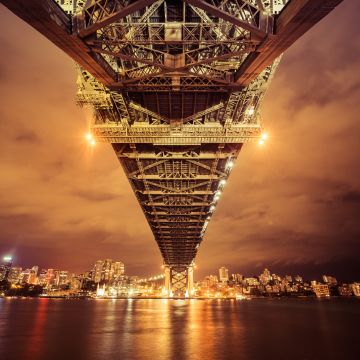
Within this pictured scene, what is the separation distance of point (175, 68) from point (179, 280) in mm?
93050

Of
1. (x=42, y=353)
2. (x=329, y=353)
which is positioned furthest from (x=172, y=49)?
(x=329, y=353)

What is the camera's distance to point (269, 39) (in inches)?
302

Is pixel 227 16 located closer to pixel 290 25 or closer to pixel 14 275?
pixel 290 25

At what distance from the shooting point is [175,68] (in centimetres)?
954

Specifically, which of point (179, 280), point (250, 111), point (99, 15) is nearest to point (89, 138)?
point (99, 15)

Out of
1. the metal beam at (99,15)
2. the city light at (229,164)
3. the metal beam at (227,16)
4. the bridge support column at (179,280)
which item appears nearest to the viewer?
the metal beam at (227,16)

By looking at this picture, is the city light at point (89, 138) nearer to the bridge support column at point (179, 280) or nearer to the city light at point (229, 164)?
the city light at point (229, 164)

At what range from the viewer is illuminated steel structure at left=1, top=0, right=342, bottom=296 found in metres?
7.26

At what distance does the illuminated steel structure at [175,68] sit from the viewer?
726 centimetres

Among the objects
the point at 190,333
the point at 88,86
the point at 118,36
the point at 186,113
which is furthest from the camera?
the point at 190,333

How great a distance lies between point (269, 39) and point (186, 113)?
25.8ft

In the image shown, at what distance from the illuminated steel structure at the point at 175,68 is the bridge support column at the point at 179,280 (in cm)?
6406

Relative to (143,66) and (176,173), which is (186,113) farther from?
(176,173)

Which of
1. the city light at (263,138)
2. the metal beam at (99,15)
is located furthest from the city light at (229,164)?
the metal beam at (99,15)
